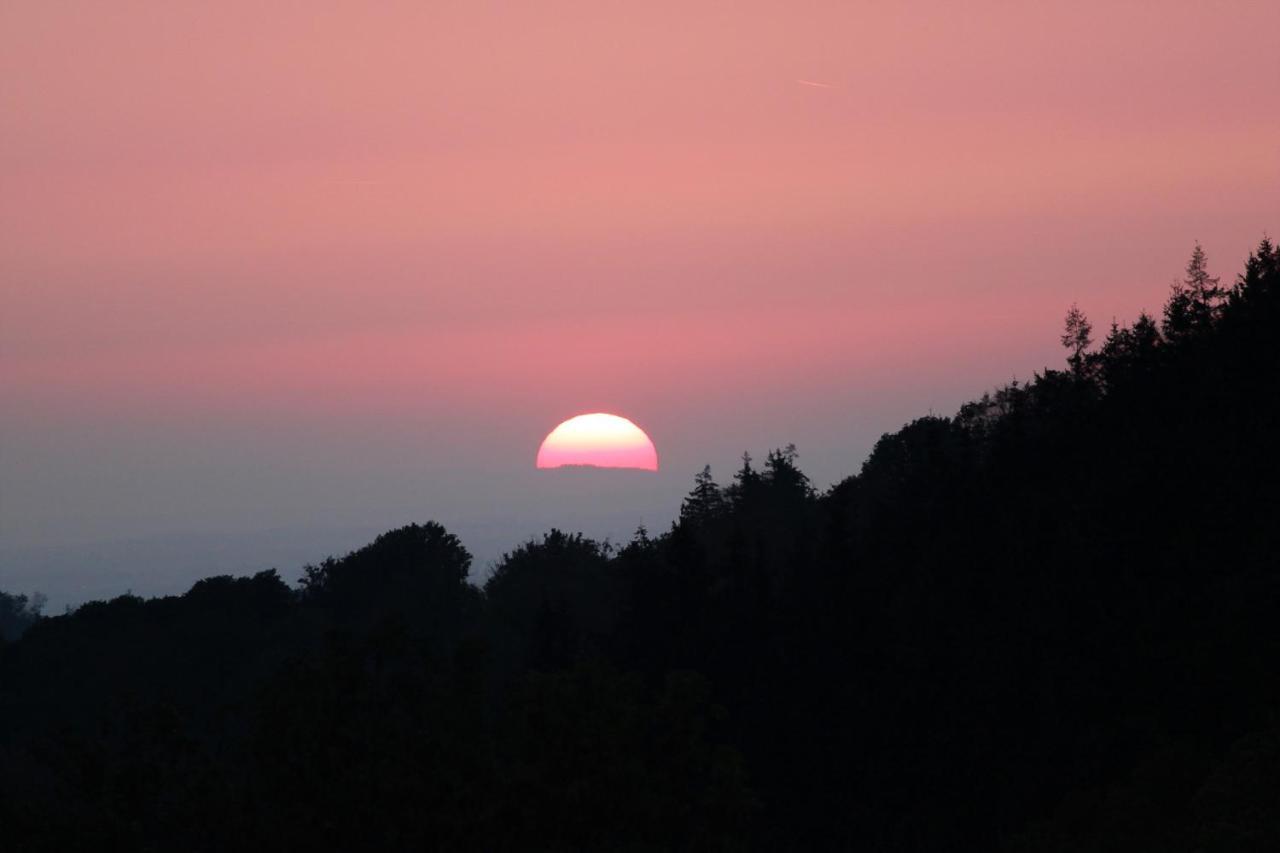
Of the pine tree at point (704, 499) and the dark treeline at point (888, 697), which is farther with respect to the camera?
the pine tree at point (704, 499)

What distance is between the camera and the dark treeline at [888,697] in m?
28.5

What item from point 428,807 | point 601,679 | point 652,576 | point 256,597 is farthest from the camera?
point 256,597

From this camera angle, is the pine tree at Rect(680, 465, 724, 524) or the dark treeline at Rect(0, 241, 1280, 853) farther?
the pine tree at Rect(680, 465, 724, 524)

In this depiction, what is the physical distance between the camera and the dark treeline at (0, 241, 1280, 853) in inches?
1120

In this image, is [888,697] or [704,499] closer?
[888,697]

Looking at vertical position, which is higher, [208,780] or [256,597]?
[256,597]

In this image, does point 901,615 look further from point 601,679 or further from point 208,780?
point 208,780

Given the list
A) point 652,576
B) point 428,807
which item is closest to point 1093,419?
point 652,576

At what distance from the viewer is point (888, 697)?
2598 inches

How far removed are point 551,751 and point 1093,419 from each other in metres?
50.6

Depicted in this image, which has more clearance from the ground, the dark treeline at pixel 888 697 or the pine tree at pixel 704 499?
the pine tree at pixel 704 499

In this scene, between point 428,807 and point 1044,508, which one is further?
point 1044,508

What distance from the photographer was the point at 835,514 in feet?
252

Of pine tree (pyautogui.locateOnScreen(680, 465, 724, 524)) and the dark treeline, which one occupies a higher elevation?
pine tree (pyautogui.locateOnScreen(680, 465, 724, 524))
